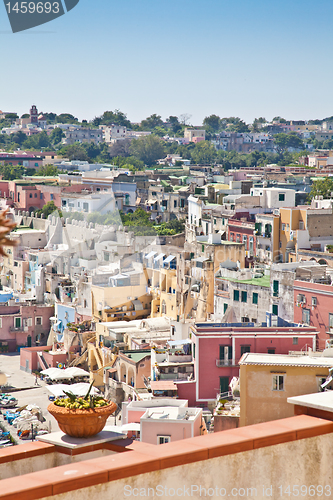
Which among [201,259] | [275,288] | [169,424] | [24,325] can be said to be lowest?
[24,325]

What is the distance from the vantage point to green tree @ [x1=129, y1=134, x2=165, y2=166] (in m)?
90.6

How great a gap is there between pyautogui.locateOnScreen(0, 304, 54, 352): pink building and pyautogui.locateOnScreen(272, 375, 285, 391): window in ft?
69.5

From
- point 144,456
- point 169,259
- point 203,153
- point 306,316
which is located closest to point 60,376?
point 169,259

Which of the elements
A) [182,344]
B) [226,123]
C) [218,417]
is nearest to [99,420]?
[218,417]

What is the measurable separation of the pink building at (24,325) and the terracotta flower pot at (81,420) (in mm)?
27900

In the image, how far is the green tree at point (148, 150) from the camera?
297ft

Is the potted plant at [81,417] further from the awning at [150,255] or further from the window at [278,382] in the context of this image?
the awning at [150,255]

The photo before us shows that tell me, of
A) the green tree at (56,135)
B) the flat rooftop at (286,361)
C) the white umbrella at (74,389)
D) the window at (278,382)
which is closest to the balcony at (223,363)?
the flat rooftop at (286,361)

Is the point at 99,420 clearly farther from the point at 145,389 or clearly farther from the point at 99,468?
the point at 145,389

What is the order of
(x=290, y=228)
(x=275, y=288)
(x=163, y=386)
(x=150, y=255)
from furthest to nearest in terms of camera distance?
1. (x=150, y=255)
2. (x=290, y=228)
3. (x=275, y=288)
4. (x=163, y=386)

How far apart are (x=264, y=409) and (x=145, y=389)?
1030 cm

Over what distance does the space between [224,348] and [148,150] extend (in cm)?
Answer: 7612

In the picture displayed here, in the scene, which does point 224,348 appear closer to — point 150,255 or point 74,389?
point 74,389

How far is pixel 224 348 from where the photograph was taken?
16.2 metres
